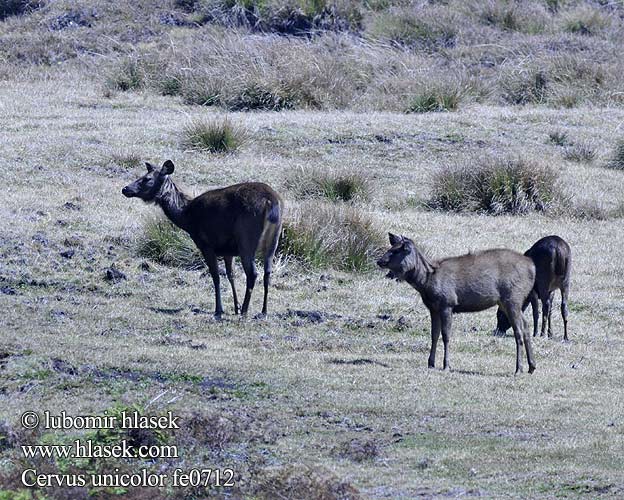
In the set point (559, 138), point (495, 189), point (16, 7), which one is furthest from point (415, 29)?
point (495, 189)

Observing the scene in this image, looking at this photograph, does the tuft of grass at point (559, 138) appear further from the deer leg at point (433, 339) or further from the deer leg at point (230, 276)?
the deer leg at point (433, 339)

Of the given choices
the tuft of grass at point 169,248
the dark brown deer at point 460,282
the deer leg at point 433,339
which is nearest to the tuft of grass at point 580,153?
the tuft of grass at point 169,248

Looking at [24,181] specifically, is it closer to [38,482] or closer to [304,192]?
[304,192]

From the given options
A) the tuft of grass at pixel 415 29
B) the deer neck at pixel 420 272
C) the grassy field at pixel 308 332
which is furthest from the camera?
the tuft of grass at pixel 415 29

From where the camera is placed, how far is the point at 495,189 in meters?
21.9

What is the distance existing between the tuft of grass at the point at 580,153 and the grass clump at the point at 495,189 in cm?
A: 331

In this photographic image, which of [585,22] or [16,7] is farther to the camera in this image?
[16,7]

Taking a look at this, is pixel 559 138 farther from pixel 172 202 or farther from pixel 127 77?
pixel 172 202

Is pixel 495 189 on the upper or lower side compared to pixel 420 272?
lower

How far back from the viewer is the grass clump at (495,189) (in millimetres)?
21922

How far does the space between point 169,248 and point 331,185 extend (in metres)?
4.79

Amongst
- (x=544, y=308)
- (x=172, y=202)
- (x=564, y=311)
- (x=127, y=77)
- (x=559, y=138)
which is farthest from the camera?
(x=127, y=77)

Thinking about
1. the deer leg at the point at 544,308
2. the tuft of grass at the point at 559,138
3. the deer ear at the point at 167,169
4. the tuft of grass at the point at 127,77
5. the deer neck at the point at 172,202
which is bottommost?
the deer leg at the point at 544,308

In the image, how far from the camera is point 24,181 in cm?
2062
